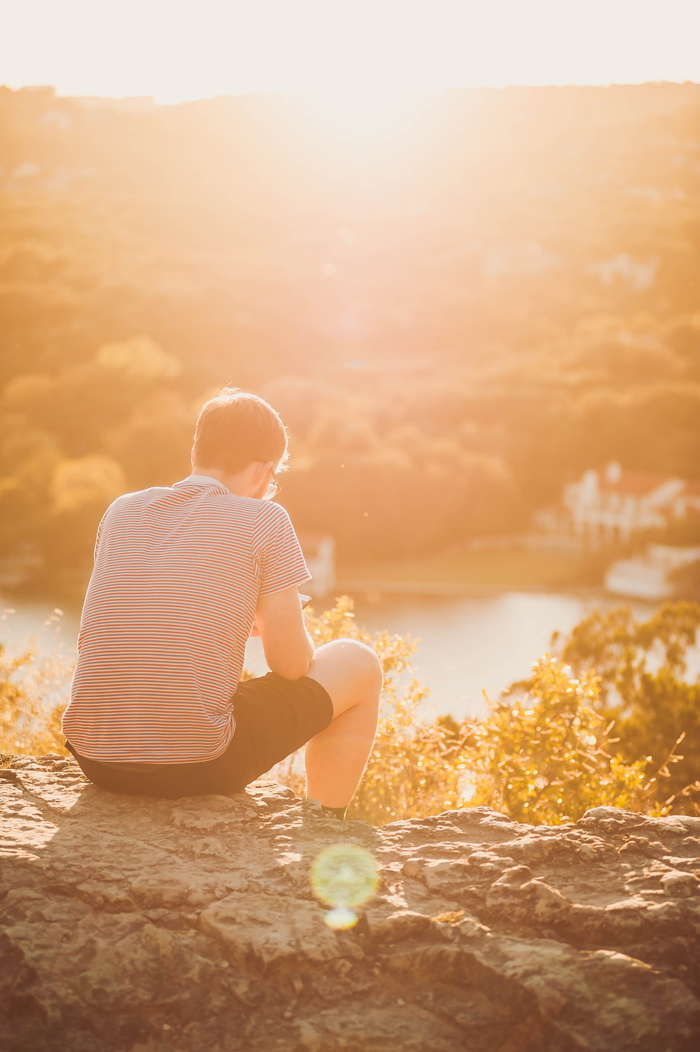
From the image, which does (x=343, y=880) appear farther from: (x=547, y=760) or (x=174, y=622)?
(x=547, y=760)

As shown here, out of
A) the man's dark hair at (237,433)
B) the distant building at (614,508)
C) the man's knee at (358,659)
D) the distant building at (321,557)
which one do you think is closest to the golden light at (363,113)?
the distant building at (614,508)

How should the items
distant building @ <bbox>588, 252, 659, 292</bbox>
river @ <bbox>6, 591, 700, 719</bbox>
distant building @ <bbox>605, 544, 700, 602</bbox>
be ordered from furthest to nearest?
distant building @ <bbox>588, 252, 659, 292</bbox>, distant building @ <bbox>605, 544, 700, 602</bbox>, river @ <bbox>6, 591, 700, 719</bbox>

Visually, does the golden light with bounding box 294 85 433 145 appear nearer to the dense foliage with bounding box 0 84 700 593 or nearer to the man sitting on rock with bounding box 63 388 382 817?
the dense foliage with bounding box 0 84 700 593

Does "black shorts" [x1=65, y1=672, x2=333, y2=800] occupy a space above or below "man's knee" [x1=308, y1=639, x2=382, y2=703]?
below

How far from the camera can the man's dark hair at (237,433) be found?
1.94 metres

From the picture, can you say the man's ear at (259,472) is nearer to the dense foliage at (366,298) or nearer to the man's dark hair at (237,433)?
the man's dark hair at (237,433)

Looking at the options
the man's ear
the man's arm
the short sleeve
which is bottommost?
the man's arm

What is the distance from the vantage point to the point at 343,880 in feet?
5.41

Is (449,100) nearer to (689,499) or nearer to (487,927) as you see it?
(689,499)

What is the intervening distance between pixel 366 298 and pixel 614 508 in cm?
→ 1445

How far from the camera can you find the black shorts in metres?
1.87

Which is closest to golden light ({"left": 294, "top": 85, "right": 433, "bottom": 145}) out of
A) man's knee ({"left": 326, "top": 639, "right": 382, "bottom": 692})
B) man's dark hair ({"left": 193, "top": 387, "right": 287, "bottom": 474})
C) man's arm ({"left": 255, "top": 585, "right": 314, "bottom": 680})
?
man's dark hair ({"left": 193, "top": 387, "right": 287, "bottom": 474})

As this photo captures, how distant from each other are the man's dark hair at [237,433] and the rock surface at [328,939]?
778mm

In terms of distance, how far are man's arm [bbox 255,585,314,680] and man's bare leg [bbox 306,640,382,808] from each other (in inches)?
3.8
